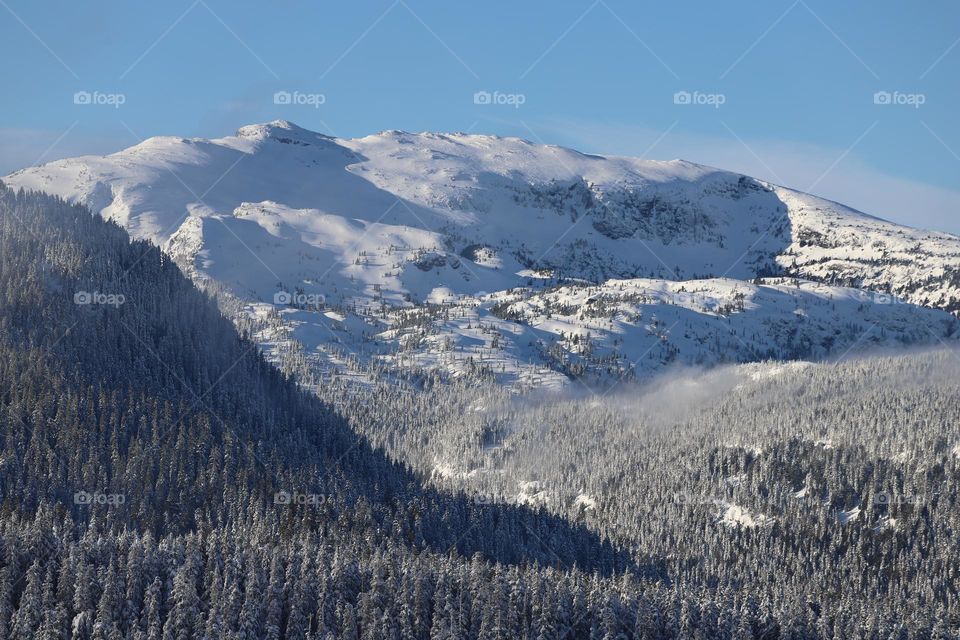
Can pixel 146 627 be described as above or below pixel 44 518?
below

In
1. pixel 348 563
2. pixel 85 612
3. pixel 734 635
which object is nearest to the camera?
pixel 85 612

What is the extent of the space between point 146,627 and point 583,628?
6646cm

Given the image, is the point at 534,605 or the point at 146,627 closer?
the point at 146,627

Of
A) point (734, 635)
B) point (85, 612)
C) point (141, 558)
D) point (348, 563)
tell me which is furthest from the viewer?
point (734, 635)

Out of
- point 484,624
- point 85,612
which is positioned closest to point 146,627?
Result: point 85,612

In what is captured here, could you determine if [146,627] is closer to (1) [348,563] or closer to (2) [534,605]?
→ (1) [348,563]

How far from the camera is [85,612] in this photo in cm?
15900

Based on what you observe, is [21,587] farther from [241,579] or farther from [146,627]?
[241,579]

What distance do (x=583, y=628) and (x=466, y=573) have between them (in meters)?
20.2

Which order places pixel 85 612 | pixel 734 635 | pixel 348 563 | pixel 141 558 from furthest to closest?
1. pixel 734 635
2. pixel 348 563
3. pixel 141 558
4. pixel 85 612

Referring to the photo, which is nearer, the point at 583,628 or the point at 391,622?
the point at 391,622

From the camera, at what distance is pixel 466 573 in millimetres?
187625

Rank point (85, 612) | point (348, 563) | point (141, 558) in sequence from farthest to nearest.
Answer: point (348, 563) < point (141, 558) < point (85, 612)

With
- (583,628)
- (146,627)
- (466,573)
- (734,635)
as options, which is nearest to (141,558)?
(146,627)
